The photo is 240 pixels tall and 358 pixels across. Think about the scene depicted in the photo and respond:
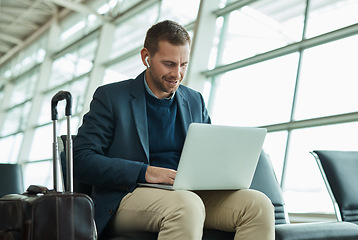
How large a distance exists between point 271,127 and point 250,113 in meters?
0.56

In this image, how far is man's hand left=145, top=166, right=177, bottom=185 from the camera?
1.78 m

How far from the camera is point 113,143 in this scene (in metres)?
1.97

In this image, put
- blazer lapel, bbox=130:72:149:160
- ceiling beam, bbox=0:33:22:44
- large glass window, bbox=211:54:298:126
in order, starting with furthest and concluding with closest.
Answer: ceiling beam, bbox=0:33:22:44
large glass window, bbox=211:54:298:126
blazer lapel, bbox=130:72:149:160

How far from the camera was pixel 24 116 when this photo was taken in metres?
12.4

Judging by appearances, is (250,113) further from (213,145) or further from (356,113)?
(213,145)

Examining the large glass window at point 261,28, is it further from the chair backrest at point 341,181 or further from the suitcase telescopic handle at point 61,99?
the suitcase telescopic handle at point 61,99

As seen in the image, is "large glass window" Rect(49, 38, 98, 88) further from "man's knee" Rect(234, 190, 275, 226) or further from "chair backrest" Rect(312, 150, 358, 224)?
"man's knee" Rect(234, 190, 275, 226)

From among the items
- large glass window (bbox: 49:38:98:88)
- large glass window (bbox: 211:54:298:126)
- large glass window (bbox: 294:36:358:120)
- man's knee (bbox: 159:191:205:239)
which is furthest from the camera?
large glass window (bbox: 49:38:98:88)

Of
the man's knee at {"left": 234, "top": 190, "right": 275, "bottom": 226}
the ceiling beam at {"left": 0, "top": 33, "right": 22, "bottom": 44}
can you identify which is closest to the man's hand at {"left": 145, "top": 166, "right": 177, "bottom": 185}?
the man's knee at {"left": 234, "top": 190, "right": 275, "bottom": 226}

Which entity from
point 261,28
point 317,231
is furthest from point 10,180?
point 261,28

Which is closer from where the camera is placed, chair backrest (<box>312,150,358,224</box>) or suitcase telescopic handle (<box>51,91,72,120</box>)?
suitcase telescopic handle (<box>51,91,72,120</box>)

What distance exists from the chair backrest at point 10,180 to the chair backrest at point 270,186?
1818 mm

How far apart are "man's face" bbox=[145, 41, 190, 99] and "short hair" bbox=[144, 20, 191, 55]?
20mm

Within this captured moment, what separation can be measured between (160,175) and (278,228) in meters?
0.57
